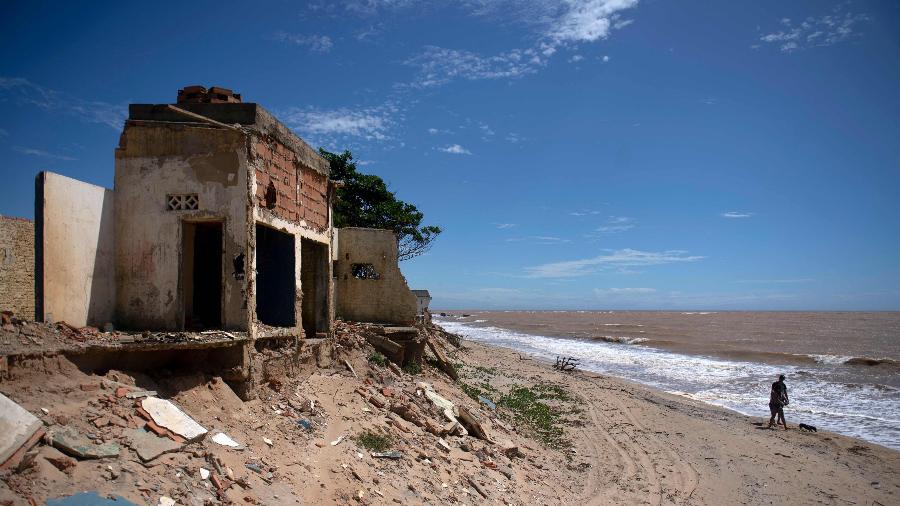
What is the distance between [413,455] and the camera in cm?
822

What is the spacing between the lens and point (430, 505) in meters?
7.02

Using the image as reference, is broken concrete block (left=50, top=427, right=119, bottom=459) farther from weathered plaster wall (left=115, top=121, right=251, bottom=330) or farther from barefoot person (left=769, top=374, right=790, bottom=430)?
barefoot person (left=769, top=374, right=790, bottom=430)

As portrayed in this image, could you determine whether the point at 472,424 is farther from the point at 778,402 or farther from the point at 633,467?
the point at 778,402

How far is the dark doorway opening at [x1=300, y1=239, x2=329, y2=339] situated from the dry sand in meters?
0.76

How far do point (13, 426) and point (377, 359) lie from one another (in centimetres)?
808

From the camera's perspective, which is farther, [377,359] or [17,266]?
[377,359]

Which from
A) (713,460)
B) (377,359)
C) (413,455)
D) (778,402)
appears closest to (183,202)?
(413,455)

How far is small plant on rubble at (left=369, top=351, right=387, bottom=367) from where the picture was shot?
12047 mm

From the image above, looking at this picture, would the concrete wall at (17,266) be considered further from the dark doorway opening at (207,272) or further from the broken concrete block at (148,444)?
the broken concrete block at (148,444)

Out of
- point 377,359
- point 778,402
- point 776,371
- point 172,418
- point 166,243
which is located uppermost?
point 166,243

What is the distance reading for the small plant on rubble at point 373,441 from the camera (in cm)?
789

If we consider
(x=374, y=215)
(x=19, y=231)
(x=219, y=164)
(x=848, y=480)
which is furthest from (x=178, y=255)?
(x=374, y=215)

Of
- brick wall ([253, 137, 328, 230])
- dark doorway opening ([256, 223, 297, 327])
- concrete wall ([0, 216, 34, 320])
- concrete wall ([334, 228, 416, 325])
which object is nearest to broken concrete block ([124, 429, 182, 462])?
concrete wall ([0, 216, 34, 320])

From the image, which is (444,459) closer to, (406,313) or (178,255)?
(178,255)
